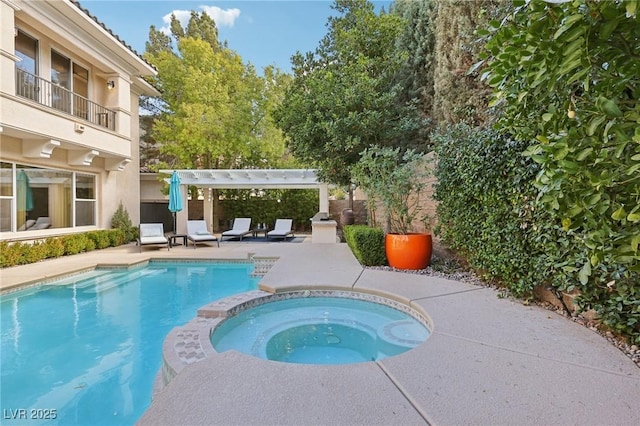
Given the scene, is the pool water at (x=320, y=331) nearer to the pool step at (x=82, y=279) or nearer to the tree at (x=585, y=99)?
the tree at (x=585, y=99)

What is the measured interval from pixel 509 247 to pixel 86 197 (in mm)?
14394

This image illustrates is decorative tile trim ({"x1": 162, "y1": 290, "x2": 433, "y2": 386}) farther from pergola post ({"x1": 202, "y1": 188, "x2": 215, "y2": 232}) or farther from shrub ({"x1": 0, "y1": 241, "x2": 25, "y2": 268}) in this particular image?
pergola post ({"x1": 202, "y1": 188, "x2": 215, "y2": 232})

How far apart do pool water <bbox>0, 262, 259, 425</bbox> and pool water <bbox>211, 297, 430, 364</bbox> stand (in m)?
1.22

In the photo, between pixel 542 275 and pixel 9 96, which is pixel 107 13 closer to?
pixel 9 96

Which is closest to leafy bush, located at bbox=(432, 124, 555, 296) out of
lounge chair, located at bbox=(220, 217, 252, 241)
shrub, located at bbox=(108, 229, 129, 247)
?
lounge chair, located at bbox=(220, 217, 252, 241)

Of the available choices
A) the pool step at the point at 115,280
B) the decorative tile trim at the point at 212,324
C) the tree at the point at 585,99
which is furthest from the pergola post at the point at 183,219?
the tree at the point at 585,99

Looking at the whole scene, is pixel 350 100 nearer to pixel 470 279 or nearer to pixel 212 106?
pixel 470 279

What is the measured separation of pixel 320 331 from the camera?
4.70 m

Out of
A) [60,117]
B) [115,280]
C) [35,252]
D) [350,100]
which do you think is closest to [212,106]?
[60,117]

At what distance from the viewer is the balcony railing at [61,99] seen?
917cm

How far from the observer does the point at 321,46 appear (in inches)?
440

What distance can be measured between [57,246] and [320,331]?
10171mm

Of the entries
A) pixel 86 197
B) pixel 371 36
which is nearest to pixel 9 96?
pixel 86 197

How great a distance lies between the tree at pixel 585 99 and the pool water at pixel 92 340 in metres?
4.22
